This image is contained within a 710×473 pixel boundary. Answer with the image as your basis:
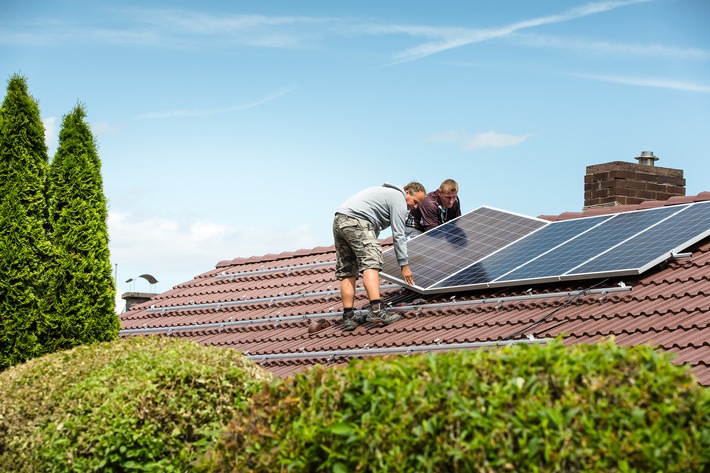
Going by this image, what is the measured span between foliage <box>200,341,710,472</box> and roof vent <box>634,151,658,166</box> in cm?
1346

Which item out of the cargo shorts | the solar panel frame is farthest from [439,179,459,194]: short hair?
the solar panel frame

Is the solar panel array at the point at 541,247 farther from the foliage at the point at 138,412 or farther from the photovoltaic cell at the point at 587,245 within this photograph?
the foliage at the point at 138,412

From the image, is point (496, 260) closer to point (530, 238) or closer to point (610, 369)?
point (530, 238)

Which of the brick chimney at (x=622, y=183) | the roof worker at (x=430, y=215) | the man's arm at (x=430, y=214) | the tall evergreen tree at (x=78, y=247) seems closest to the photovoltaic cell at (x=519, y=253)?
the roof worker at (x=430, y=215)

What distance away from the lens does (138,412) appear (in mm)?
7863

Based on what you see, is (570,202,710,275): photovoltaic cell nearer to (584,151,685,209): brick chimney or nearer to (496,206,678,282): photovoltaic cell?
(496,206,678,282): photovoltaic cell

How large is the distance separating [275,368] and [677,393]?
7.03 metres

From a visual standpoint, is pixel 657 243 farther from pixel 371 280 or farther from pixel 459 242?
pixel 371 280

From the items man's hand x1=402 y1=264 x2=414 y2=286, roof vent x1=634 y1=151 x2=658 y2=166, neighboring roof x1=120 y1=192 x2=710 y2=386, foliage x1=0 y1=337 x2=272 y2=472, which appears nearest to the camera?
foliage x1=0 y1=337 x2=272 y2=472

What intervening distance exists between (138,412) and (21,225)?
641 centimetres

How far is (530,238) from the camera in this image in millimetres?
13047

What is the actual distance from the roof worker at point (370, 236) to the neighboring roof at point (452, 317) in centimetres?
32

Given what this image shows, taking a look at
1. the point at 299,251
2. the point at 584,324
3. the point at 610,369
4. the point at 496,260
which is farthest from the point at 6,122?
the point at 610,369

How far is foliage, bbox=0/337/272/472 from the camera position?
25.7 feet
